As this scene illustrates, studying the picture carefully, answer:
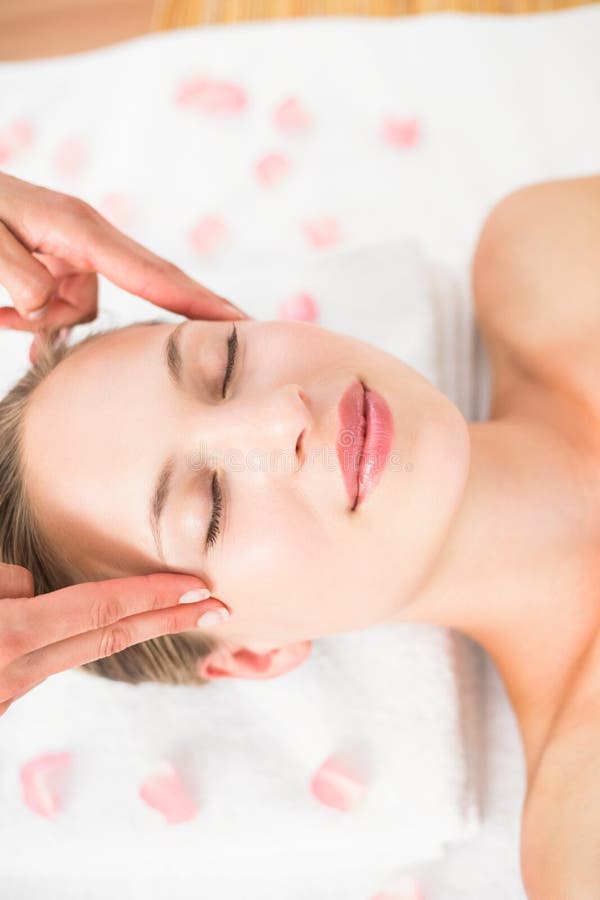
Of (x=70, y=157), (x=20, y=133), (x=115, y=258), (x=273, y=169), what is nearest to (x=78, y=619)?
(x=115, y=258)

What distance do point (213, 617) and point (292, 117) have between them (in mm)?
1241

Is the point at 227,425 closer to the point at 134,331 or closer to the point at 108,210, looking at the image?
the point at 134,331

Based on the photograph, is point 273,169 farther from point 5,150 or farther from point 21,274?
point 21,274

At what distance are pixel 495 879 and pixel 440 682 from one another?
0.31 meters

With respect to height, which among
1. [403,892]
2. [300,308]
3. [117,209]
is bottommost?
[403,892]

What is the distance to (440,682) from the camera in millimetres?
1402

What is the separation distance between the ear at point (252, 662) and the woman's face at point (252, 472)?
119 mm

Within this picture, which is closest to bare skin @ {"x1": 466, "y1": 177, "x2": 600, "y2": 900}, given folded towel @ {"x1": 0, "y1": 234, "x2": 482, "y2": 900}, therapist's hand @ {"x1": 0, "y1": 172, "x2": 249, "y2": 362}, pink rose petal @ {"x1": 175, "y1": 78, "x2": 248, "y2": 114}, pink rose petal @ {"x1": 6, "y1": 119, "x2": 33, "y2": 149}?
folded towel @ {"x1": 0, "y1": 234, "x2": 482, "y2": 900}

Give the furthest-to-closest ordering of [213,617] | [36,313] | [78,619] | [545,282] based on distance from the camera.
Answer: [545,282]
[36,313]
[213,617]
[78,619]

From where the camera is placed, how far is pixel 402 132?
180 cm

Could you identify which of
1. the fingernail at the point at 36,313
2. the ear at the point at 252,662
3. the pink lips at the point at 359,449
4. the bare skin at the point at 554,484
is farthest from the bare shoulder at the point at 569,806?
the fingernail at the point at 36,313

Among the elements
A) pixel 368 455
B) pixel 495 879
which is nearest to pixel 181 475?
pixel 368 455

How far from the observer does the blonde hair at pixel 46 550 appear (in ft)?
3.76

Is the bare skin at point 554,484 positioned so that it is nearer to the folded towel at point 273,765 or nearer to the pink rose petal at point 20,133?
the folded towel at point 273,765
